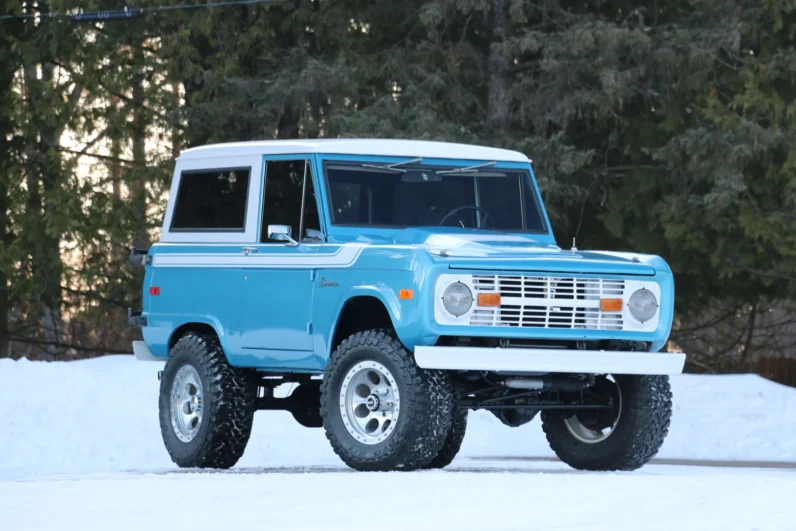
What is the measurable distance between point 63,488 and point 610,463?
450cm

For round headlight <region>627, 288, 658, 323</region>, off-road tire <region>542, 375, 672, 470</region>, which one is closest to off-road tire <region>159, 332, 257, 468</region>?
off-road tire <region>542, 375, 672, 470</region>

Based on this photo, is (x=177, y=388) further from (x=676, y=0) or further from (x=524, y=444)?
(x=676, y=0)

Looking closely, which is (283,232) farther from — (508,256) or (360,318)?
(508,256)

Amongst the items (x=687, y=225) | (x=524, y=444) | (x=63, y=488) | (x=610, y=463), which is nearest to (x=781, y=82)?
(x=687, y=225)

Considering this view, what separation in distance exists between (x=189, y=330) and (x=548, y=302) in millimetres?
3652

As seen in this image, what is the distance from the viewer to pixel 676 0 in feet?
86.7

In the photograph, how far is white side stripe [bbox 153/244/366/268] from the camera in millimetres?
12289

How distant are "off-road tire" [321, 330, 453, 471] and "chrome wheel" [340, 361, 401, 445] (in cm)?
4

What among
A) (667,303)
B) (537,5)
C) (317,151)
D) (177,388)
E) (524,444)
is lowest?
(524,444)

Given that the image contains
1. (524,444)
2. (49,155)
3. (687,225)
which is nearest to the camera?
(524,444)

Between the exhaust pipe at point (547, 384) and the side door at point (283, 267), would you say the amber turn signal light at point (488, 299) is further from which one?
the side door at point (283, 267)

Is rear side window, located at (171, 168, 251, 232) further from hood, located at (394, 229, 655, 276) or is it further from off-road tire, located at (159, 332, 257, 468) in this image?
hood, located at (394, 229, 655, 276)

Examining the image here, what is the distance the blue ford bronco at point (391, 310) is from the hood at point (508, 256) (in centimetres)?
2

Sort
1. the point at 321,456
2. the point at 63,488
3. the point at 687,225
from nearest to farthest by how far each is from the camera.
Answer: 1. the point at 63,488
2. the point at 321,456
3. the point at 687,225
